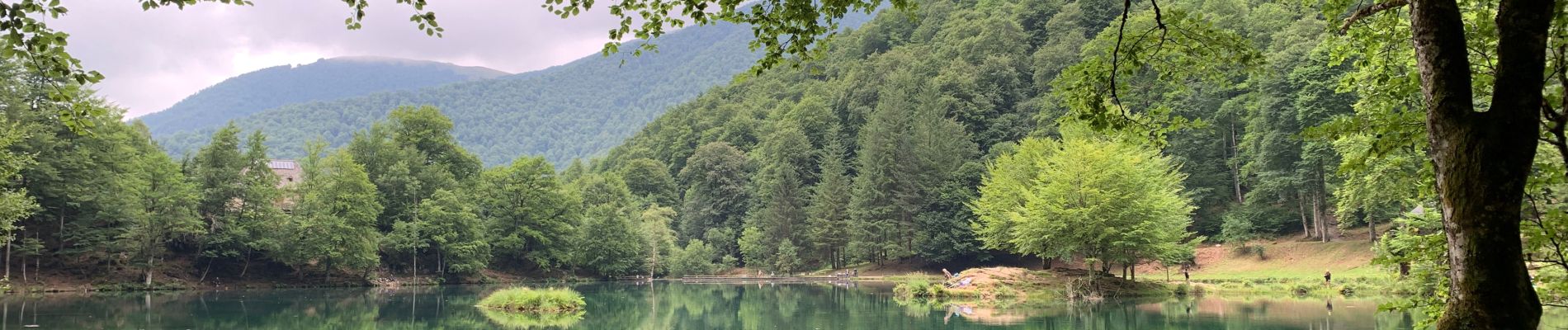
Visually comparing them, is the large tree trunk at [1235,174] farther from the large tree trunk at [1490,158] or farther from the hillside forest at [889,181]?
the large tree trunk at [1490,158]

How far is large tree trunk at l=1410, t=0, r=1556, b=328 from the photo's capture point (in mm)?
4250

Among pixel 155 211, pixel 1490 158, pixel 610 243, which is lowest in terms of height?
pixel 610 243

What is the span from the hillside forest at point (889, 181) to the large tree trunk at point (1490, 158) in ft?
5.29

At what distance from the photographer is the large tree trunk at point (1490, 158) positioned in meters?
4.25

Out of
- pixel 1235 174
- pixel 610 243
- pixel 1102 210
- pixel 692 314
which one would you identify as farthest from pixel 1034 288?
pixel 610 243

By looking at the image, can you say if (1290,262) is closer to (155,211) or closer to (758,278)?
(758,278)

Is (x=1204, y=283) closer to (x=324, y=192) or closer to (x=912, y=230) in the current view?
(x=912, y=230)

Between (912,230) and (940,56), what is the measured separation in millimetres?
25726

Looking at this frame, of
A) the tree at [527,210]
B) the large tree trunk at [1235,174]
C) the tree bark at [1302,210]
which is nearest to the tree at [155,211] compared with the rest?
the tree at [527,210]

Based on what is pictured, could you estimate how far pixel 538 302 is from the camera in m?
27.4

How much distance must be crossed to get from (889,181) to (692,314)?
35.8 m

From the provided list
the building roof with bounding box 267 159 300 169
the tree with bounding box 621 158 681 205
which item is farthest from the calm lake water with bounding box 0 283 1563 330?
the tree with bounding box 621 158 681 205

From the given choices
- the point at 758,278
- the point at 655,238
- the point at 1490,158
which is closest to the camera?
the point at 1490,158

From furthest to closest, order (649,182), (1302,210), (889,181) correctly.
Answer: (649,182) → (889,181) → (1302,210)
